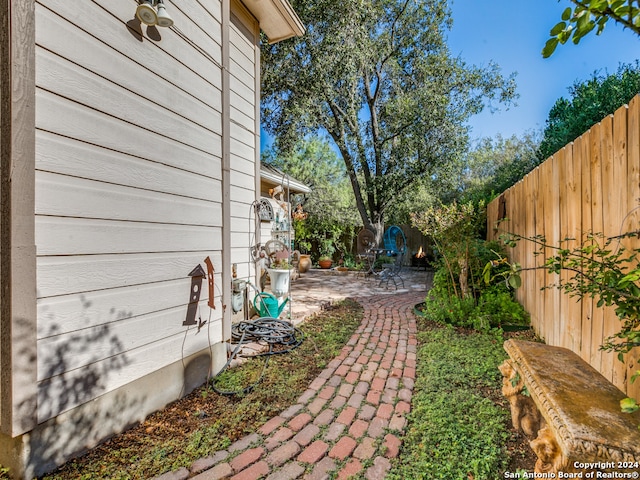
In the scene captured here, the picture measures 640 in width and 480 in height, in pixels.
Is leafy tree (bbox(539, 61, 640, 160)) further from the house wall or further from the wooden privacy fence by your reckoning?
the house wall

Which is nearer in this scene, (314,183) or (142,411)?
(142,411)

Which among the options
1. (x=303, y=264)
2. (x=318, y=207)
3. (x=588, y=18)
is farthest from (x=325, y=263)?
(x=588, y=18)

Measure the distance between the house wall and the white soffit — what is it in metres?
1.45

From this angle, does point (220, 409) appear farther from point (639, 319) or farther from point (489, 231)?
point (489, 231)

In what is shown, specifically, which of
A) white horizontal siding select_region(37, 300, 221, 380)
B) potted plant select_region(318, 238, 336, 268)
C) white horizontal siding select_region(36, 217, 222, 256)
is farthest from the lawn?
potted plant select_region(318, 238, 336, 268)

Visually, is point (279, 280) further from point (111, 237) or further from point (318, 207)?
point (318, 207)

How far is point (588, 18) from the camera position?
3.15ft

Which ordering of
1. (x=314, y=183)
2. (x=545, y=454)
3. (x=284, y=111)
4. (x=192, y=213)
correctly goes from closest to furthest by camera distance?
(x=545, y=454)
(x=192, y=213)
(x=284, y=111)
(x=314, y=183)

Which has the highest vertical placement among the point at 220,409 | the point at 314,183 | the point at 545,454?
the point at 314,183

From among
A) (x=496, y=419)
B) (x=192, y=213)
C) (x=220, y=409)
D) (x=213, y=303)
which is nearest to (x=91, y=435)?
(x=220, y=409)

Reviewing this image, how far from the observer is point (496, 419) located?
190 cm

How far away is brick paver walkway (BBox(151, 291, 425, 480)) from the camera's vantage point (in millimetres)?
1555

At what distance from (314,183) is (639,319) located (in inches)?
501

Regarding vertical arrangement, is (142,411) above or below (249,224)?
below
